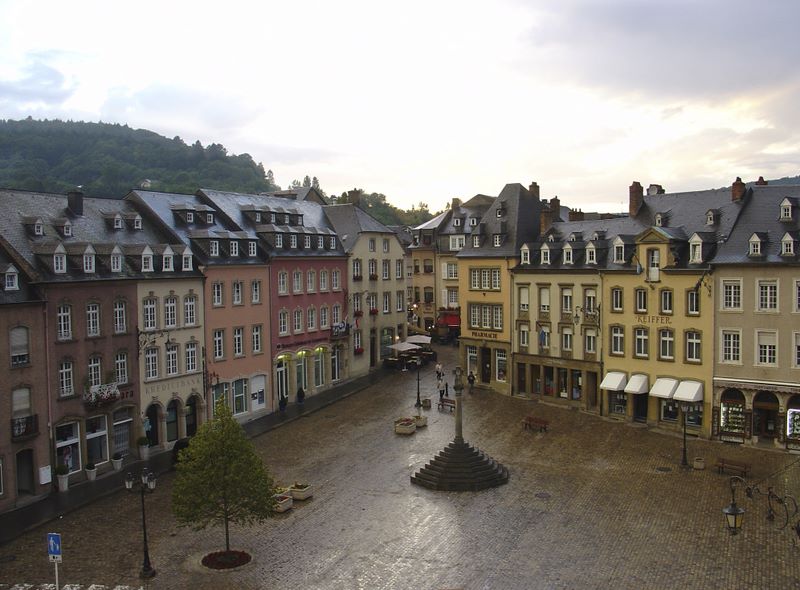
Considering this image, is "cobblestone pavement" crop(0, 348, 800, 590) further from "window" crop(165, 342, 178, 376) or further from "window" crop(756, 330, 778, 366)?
"window" crop(165, 342, 178, 376)

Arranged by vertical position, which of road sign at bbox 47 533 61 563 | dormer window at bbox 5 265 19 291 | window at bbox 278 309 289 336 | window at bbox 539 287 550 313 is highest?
dormer window at bbox 5 265 19 291

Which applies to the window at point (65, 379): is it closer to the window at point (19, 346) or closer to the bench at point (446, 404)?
the window at point (19, 346)

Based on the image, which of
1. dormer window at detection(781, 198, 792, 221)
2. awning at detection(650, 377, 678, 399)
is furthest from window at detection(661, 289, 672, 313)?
dormer window at detection(781, 198, 792, 221)

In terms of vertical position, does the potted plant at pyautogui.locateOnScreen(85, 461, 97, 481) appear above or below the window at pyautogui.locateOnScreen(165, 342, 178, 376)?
below

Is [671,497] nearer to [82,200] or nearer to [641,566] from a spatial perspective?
[641,566]

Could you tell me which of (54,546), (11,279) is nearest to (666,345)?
(54,546)

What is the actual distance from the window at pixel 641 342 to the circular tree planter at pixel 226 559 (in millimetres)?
28323

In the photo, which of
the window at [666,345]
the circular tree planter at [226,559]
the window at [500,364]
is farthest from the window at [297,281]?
the circular tree planter at [226,559]

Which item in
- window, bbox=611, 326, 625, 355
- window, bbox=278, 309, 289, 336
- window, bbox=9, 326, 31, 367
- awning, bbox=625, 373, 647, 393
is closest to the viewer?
window, bbox=9, 326, 31, 367

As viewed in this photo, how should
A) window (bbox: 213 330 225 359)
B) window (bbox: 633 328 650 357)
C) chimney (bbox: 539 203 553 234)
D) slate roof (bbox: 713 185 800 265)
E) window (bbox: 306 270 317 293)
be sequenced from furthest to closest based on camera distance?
window (bbox: 306 270 317 293)
chimney (bbox: 539 203 553 234)
window (bbox: 213 330 225 359)
window (bbox: 633 328 650 357)
slate roof (bbox: 713 185 800 265)

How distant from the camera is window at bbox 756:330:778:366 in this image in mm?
39656

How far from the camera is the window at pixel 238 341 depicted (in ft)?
156

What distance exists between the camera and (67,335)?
36.3 m

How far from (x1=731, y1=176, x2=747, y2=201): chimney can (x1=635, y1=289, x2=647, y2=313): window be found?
7.72m
